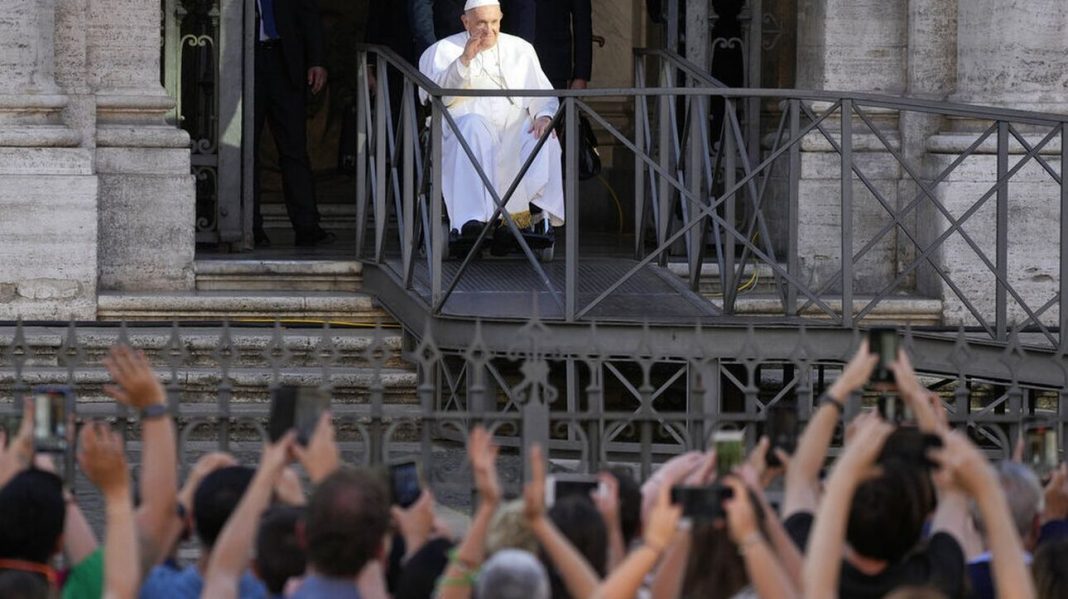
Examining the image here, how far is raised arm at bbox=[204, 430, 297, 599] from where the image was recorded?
198 inches

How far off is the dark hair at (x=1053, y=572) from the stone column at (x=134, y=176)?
7.23m

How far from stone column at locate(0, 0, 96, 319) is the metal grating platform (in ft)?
4.92

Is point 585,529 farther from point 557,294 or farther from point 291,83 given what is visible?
point 291,83

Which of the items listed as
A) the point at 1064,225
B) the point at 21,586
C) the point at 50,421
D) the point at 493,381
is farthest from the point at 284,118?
the point at 21,586

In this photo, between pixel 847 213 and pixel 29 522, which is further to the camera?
pixel 847 213

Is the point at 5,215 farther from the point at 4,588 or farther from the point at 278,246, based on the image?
the point at 4,588

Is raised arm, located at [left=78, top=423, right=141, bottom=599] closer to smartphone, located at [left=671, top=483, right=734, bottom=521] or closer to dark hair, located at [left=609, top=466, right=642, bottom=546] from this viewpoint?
dark hair, located at [left=609, top=466, right=642, bottom=546]

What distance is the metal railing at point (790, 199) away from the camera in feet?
33.0

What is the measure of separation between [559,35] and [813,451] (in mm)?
8014

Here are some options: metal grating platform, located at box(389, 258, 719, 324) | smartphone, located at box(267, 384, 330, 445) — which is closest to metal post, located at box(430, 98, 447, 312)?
metal grating platform, located at box(389, 258, 719, 324)

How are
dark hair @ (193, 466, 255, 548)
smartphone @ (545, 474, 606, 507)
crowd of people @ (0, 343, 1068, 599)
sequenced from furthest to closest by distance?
smartphone @ (545, 474, 606, 507), dark hair @ (193, 466, 255, 548), crowd of people @ (0, 343, 1068, 599)

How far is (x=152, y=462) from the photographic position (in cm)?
543

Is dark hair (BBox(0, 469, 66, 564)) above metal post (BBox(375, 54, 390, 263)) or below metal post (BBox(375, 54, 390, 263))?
below


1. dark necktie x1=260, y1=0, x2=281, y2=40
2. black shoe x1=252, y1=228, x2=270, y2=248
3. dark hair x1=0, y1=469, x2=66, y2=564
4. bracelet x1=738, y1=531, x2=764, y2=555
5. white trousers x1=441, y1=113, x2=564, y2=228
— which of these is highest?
dark necktie x1=260, y1=0, x2=281, y2=40
